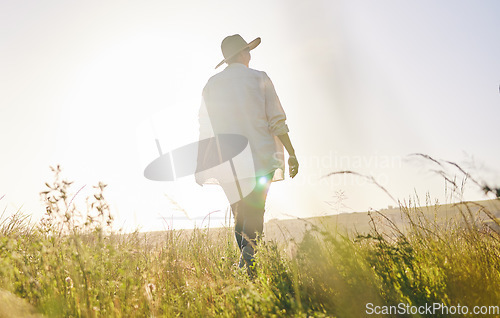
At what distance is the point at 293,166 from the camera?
3.79 meters

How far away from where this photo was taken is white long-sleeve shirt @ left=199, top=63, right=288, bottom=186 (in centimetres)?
372

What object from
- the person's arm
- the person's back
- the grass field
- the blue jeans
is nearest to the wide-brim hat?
the person's back

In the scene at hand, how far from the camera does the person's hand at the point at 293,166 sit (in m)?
3.78

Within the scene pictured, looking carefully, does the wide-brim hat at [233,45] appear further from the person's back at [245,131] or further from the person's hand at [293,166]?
the person's hand at [293,166]

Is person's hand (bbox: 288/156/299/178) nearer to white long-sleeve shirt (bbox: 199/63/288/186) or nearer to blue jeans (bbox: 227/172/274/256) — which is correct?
white long-sleeve shirt (bbox: 199/63/288/186)

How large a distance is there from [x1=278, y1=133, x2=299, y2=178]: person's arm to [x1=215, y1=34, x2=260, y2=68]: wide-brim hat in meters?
1.09

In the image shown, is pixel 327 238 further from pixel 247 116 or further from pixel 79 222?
pixel 247 116

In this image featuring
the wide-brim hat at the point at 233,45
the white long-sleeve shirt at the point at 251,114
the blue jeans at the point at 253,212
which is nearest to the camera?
the blue jeans at the point at 253,212

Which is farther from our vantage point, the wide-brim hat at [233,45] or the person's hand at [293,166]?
the wide-brim hat at [233,45]

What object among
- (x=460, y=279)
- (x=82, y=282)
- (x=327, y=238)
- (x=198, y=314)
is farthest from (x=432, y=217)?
(x=82, y=282)

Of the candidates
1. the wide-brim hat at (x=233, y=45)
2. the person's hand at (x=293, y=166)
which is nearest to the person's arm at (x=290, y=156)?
the person's hand at (x=293, y=166)

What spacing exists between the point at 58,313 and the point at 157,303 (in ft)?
1.72

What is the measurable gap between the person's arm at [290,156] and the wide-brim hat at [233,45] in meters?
1.09

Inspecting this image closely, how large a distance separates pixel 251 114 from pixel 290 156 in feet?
2.05
